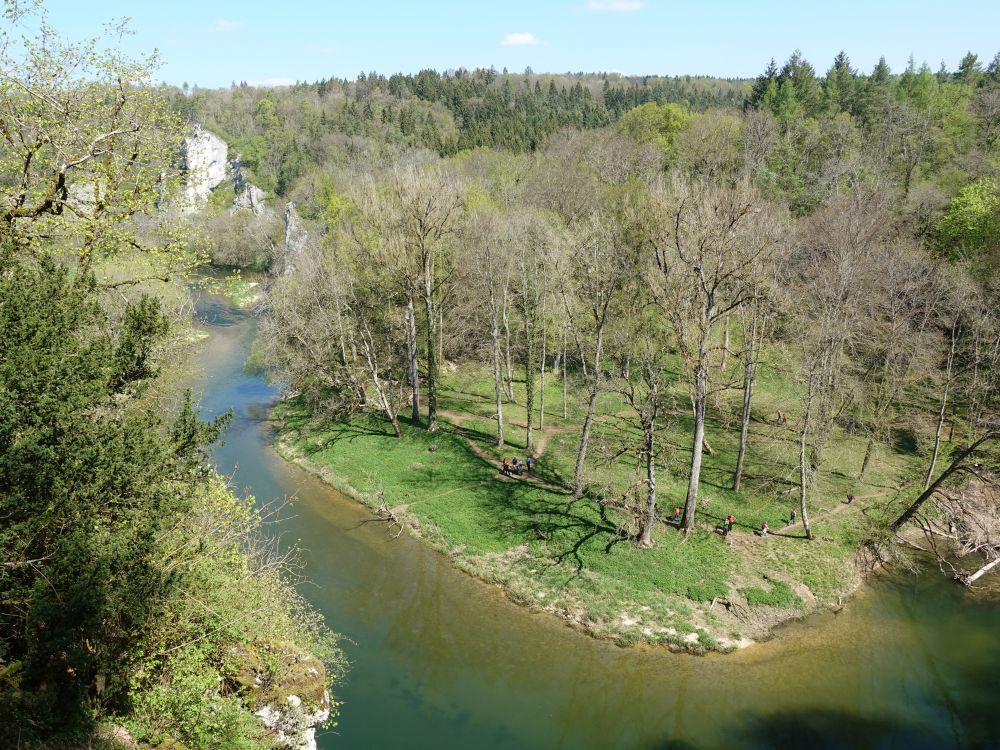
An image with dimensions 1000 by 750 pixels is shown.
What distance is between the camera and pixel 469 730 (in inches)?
712

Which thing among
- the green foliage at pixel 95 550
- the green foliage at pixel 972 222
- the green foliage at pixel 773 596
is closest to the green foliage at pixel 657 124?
the green foliage at pixel 972 222

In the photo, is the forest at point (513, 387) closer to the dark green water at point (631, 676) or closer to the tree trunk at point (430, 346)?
the tree trunk at point (430, 346)

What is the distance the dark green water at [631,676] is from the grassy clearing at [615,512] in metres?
1.08

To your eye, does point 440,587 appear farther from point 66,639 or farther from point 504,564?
point 66,639

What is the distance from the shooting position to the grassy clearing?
22.8m

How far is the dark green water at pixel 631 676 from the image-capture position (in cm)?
1828

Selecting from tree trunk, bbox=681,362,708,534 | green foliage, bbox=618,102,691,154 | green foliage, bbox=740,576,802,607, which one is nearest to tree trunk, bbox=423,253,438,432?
tree trunk, bbox=681,362,708,534

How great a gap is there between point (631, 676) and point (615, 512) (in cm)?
846

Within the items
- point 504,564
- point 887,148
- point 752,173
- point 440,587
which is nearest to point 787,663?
point 504,564

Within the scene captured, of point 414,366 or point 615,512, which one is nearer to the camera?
point 615,512

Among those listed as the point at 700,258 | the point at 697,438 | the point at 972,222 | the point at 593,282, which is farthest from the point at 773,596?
the point at 972,222

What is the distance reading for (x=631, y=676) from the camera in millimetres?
20266

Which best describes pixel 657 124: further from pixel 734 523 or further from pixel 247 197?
pixel 247 197

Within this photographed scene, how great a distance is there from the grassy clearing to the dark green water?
1078mm
